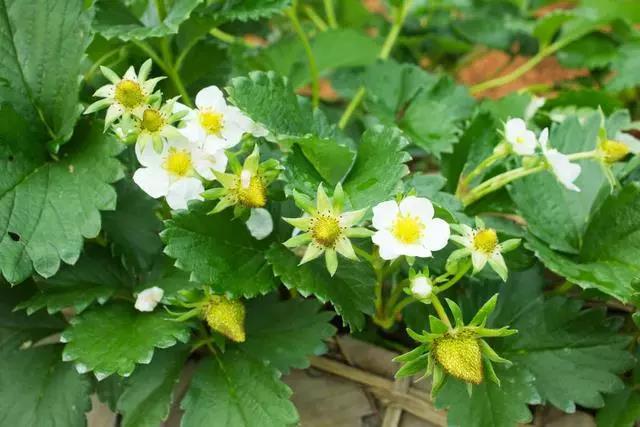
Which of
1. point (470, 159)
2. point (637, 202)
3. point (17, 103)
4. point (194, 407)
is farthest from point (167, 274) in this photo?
point (637, 202)

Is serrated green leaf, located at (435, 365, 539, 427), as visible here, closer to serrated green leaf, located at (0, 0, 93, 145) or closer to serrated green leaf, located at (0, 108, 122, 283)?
serrated green leaf, located at (0, 108, 122, 283)

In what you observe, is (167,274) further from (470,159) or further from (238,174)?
(470,159)

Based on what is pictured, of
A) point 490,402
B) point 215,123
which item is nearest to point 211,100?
point 215,123

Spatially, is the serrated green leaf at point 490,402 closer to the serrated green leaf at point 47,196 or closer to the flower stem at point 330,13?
the serrated green leaf at point 47,196

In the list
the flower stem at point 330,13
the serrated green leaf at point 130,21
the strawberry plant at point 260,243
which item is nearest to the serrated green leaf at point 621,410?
the strawberry plant at point 260,243

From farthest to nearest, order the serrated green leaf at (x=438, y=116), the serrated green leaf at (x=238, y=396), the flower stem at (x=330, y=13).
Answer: the flower stem at (x=330, y=13)
the serrated green leaf at (x=438, y=116)
the serrated green leaf at (x=238, y=396)

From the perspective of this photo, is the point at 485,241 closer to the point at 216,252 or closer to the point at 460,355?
the point at 460,355

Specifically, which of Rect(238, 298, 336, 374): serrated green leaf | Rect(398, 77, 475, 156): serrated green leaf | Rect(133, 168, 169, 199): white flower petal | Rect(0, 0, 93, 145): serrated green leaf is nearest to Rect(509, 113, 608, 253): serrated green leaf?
Rect(398, 77, 475, 156): serrated green leaf
